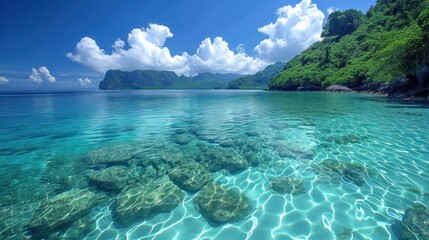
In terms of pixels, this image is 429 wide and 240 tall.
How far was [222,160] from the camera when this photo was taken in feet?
33.4

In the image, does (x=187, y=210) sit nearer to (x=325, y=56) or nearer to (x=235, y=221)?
(x=235, y=221)

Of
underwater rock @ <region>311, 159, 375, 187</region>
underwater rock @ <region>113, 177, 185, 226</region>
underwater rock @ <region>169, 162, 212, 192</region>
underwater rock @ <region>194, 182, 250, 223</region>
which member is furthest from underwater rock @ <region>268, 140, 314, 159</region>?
underwater rock @ <region>113, 177, 185, 226</region>

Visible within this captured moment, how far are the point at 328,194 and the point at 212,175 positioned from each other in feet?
15.3

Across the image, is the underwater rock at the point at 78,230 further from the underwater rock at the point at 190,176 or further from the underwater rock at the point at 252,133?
the underwater rock at the point at 252,133

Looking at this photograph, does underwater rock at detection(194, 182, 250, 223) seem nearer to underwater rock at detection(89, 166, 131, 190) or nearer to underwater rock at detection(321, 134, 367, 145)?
underwater rock at detection(89, 166, 131, 190)

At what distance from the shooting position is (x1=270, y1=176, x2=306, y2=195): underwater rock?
23.8 feet

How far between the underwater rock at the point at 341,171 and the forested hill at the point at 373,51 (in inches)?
1432

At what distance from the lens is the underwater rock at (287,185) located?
7252 mm

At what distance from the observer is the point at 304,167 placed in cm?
908

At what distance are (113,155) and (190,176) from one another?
5.66 m

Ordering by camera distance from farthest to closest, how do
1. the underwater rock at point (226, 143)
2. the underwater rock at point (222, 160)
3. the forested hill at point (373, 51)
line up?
the forested hill at point (373, 51) < the underwater rock at point (226, 143) < the underwater rock at point (222, 160)

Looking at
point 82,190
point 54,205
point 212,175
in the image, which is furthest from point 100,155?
point 212,175

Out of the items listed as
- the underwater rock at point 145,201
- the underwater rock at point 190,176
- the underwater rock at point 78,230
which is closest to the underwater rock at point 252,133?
the underwater rock at point 190,176

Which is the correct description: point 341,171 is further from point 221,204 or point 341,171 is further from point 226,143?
point 226,143
